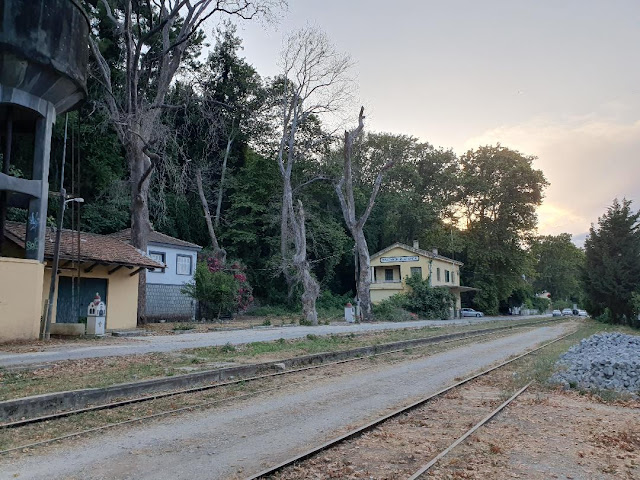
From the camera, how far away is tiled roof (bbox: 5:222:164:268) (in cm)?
1878

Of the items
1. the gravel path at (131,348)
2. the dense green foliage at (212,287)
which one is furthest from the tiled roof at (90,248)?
the dense green foliage at (212,287)

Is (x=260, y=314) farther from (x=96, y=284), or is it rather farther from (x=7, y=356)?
(x=7, y=356)

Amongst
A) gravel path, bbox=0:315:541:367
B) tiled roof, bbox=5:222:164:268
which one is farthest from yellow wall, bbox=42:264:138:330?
gravel path, bbox=0:315:541:367

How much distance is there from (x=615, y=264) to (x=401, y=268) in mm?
17790

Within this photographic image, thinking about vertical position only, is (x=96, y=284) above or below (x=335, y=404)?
above

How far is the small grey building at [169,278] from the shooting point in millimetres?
28953

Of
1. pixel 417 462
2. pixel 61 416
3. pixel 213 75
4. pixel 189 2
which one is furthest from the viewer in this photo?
pixel 213 75

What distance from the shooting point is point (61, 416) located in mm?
7121

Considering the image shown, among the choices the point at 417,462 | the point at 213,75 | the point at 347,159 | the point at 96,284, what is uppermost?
the point at 213,75

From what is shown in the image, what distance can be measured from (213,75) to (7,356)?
3537 centimetres

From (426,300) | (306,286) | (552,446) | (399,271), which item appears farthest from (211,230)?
(552,446)

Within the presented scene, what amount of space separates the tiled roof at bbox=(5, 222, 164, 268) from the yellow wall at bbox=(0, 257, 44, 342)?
2971 millimetres

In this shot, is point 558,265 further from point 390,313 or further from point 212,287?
point 212,287

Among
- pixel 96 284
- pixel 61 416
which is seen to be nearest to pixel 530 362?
pixel 61 416
